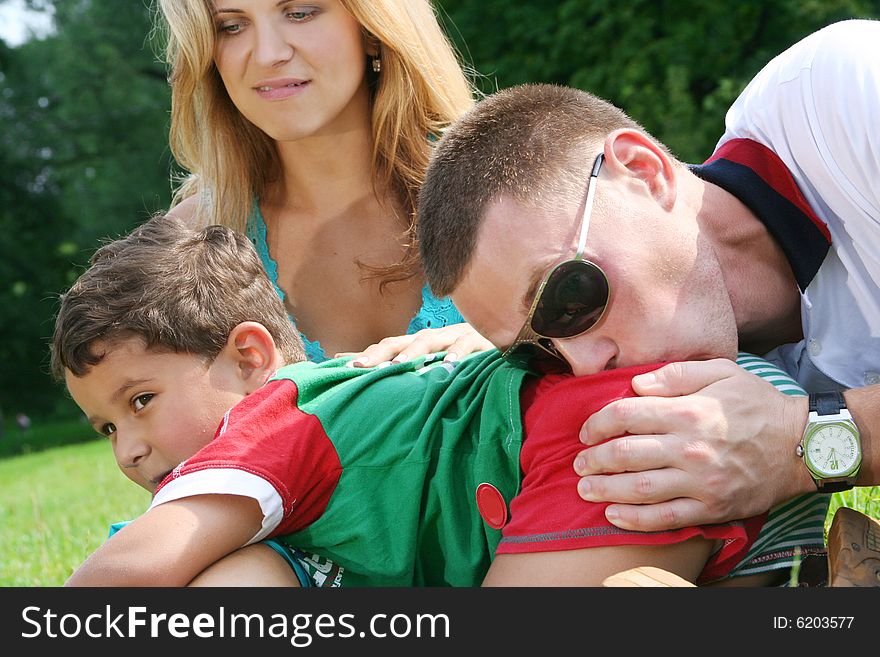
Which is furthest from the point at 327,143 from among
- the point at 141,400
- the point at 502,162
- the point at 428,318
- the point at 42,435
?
the point at 42,435

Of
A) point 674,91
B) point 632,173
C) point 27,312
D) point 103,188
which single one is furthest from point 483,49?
point 632,173

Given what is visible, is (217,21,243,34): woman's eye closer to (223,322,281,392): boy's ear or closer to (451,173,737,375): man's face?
(223,322,281,392): boy's ear

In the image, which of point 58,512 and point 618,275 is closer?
point 618,275

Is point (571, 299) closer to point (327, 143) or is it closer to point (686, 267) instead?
point (686, 267)

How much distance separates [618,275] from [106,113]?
2647 cm

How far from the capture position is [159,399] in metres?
2.93

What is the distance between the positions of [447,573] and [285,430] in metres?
0.51

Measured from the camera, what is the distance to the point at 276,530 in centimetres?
253

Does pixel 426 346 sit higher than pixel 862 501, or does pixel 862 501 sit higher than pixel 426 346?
pixel 426 346

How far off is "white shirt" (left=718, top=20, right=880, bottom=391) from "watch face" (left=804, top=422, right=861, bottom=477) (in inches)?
19.4

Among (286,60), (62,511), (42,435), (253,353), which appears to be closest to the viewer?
(253,353)

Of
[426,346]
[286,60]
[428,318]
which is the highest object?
[286,60]

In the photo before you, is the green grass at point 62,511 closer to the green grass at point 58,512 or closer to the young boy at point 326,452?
the green grass at point 58,512

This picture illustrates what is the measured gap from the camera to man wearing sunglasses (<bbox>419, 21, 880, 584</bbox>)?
2279mm
